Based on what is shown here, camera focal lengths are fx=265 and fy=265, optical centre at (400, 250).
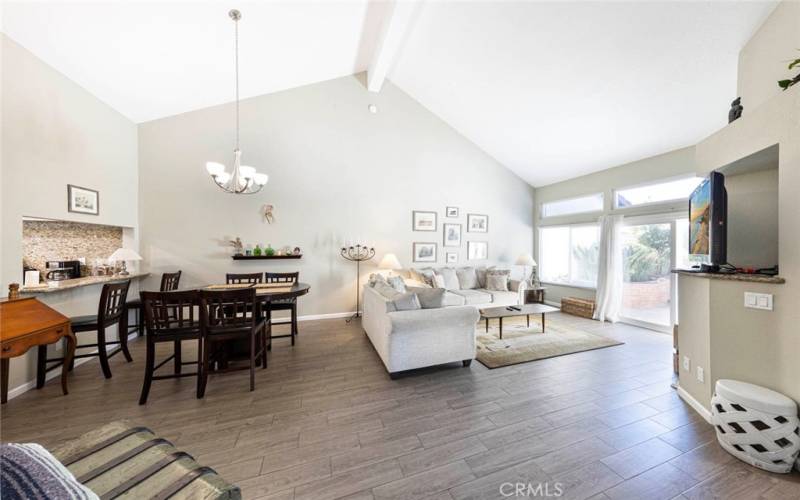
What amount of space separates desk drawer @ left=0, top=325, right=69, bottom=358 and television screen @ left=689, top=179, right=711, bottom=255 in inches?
208

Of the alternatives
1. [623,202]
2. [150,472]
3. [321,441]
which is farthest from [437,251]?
[150,472]

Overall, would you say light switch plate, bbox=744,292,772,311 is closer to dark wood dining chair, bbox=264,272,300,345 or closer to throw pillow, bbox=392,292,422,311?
throw pillow, bbox=392,292,422,311

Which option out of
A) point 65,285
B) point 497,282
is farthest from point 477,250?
point 65,285

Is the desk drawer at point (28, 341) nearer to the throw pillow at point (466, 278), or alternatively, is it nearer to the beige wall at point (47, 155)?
the beige wall at point (47, 155)

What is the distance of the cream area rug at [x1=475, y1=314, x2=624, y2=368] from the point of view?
320cm

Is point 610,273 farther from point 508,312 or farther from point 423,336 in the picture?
point 423,336

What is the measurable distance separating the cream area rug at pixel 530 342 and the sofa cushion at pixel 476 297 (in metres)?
0.56

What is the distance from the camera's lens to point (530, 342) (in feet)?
12.0

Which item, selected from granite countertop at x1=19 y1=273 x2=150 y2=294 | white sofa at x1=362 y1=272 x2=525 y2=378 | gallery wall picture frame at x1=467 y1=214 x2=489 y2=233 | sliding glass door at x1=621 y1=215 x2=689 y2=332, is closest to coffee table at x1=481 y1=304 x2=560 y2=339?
white sofa at x1=362 y1=272 x2=525 y2=378

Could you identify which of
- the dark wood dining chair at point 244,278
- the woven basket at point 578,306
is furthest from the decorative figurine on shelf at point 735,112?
the dark wood dining chair at point 244,278

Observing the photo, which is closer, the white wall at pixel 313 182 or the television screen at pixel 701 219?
the television screen at pixel 701 219

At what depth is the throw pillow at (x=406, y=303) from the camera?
285 cm

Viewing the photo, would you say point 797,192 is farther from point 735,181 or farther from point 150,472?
point 150,472

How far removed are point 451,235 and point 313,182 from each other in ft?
→ 9.99
